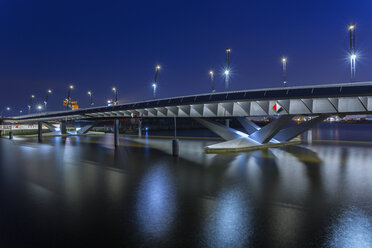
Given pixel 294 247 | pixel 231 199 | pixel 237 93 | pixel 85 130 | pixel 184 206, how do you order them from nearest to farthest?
pixel 294 247 → pixel 184 206 → pixel 231 199 → pixel 237 93 → pixel 85 130

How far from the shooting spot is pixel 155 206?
1037 cm

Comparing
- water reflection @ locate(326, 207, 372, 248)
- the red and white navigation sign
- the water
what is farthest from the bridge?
water reflection @ locate(326, 207, 372, 248)

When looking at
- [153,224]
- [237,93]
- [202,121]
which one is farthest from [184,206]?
[202,121]

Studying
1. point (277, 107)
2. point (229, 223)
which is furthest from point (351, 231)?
point (277, 107)

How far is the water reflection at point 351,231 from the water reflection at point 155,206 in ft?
15.6

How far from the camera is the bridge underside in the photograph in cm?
3041

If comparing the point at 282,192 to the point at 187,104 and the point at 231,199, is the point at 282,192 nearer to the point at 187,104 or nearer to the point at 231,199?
the point at 231,199

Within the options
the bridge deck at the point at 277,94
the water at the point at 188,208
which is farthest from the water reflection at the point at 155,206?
the bridge deck at the point at 277,94

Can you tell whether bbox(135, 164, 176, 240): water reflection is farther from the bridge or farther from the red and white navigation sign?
the red and white navigation sign

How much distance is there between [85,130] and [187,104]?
5370cm

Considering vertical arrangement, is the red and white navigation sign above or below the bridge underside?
above

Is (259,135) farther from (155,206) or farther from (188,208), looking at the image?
(155,206)

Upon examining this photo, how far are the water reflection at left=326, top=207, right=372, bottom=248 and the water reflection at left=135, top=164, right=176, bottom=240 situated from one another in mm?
4763

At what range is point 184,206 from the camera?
10328 mm
